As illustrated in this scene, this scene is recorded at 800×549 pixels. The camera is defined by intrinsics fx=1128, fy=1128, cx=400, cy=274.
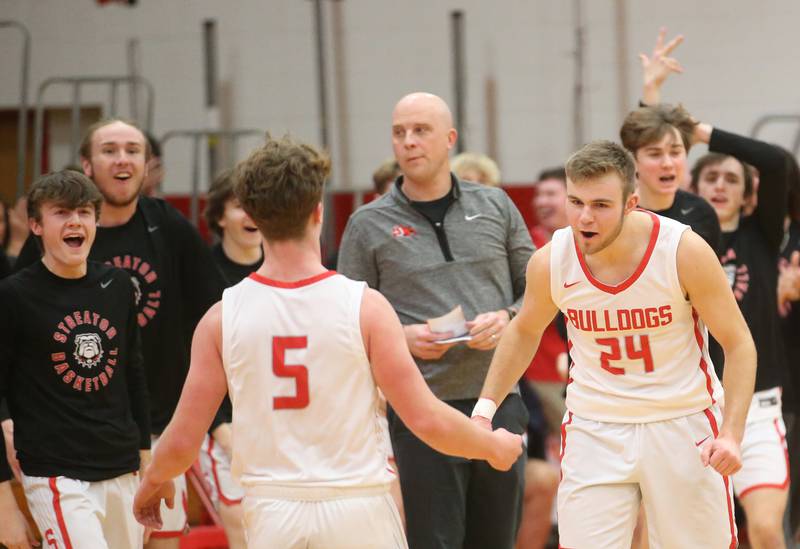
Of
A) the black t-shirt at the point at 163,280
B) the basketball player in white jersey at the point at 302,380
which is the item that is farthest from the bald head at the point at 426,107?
the basketball player in white jersey at the point at 302,380

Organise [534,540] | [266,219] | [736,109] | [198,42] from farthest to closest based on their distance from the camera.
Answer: [198,42]
[736,109]
[534,540]
[266,219]

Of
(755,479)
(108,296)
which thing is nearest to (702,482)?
(755,479)

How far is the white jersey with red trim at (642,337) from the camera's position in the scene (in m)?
4.11

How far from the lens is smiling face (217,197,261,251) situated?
20.6 ft

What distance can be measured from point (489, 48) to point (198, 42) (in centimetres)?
269

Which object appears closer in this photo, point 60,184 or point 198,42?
point 60,184

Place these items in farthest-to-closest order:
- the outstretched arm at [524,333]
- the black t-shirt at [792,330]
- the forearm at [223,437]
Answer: the black t-shirt at [792,330] < the forearm at [223,437] < the outstretched arm at [524,333]

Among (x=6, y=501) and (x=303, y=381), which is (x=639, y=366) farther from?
(x=6, y=501)

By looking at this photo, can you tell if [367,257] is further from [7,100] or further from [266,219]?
[7,100]

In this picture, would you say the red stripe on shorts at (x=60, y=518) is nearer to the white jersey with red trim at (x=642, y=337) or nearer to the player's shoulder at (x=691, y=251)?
the white jersey with red trim at (x=642, y=337)

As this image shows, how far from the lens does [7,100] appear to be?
1084 cm

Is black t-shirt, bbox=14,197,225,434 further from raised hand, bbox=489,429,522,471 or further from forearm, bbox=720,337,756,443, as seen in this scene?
forearm, bbox=720,337,756,443

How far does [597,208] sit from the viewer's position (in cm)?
409

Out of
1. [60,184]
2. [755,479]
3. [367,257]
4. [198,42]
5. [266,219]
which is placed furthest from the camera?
[198,42]
